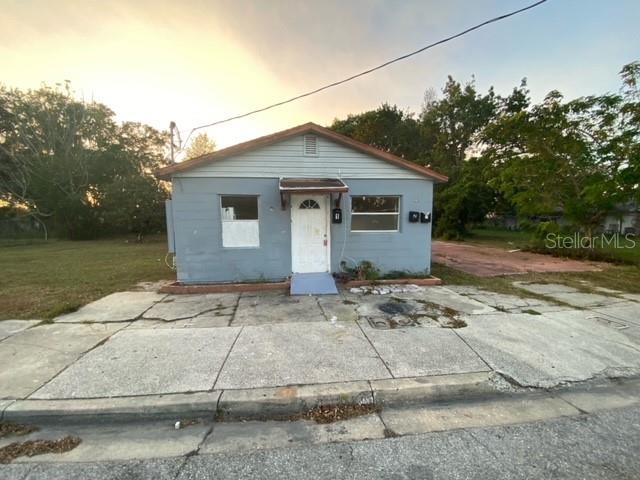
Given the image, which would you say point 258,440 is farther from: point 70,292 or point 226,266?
point 70,292

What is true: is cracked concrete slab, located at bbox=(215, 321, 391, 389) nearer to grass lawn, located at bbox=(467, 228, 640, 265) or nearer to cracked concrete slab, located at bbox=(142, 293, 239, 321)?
cracked concrete slab, located at bbox=(142, 293, 239, 321)

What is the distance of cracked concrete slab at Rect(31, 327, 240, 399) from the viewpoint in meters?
2.75

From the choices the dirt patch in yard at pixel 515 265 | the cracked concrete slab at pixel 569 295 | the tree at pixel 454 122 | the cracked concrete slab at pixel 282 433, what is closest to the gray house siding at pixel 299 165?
the cracked concrete slab at pixel 569 295

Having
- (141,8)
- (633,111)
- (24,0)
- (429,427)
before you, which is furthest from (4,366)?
(633,111)

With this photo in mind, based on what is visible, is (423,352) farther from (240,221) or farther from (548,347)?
(240,221)

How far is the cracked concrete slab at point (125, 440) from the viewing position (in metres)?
2.06

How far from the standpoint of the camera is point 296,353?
347cm

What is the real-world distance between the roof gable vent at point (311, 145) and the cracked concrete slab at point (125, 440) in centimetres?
580

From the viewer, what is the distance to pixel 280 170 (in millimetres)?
6668

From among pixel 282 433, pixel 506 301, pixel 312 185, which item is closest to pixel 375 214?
pixel 312 185

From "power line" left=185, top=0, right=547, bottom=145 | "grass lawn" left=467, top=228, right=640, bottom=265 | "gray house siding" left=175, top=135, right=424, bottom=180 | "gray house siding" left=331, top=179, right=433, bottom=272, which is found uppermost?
"power line" left=185, top=0, right=547, bottom=145

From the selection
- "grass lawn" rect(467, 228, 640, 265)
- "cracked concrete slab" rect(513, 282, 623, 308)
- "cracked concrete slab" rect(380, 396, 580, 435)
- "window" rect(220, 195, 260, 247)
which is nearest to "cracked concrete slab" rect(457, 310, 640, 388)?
"cracked concrete slab" rect(380, 396, 580, 435)

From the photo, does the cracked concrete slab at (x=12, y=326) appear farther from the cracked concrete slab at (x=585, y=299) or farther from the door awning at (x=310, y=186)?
the cracked concrete slab at (x=585, y=299)

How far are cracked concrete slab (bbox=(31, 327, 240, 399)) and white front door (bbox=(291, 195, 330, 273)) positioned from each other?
307 cm
